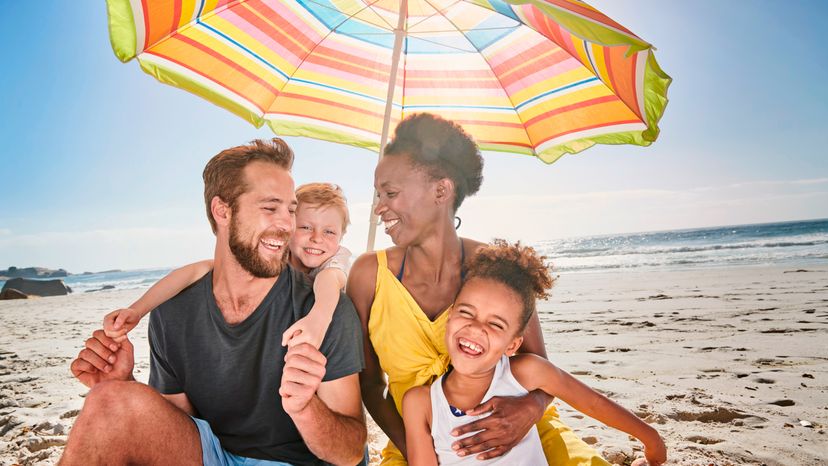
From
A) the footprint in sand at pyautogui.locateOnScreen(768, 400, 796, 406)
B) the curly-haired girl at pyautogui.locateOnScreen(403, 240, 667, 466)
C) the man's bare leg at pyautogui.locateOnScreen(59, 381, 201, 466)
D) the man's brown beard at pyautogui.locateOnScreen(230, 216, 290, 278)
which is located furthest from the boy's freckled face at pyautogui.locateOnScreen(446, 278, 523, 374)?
the footprint in sand at pyautogui.locateOnScreen(768, 400, 796, 406)

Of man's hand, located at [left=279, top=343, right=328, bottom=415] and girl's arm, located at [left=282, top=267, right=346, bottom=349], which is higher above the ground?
girl's arm, located at [left=282, top=267, right=346, bottom=349]

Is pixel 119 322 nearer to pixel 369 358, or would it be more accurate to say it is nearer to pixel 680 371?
pixel 369 358

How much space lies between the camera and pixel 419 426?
2129 mm

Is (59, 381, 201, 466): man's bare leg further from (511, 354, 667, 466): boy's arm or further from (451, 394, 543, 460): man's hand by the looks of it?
(511, 354, 667, 466): boy's arm

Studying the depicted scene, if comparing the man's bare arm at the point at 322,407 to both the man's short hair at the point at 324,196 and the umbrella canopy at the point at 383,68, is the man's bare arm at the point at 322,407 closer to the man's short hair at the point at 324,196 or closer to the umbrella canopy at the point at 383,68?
the man's short hair at the point at 324,196

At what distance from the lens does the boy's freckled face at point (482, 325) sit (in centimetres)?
216

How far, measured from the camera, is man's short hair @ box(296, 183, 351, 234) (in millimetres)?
3557

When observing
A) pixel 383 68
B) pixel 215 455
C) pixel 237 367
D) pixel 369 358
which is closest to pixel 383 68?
pixel 383 68

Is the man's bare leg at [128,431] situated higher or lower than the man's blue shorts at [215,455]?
higher

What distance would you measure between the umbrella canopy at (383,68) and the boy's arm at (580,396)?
4.54 ft

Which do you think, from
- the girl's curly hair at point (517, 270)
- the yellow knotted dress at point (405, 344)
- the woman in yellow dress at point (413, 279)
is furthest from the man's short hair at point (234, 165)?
the girl's curly hair at point (517, 270)

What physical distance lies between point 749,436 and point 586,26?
2.85 m

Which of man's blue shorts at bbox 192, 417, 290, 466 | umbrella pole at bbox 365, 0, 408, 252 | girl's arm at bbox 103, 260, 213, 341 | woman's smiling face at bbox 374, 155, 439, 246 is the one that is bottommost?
man's blue shorts at bbox 192, 417, 290, 466

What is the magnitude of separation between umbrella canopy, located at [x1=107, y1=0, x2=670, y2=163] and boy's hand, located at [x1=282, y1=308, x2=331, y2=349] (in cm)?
180
